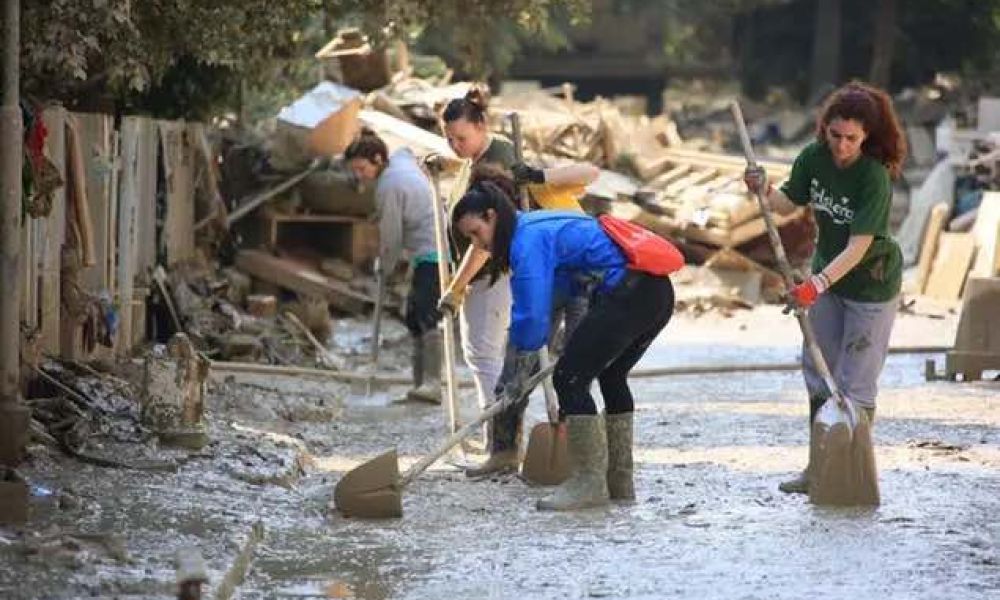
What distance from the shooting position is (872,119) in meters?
9.41

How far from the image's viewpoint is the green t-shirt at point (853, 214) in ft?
30.8

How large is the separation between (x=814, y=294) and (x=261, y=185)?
1127 cm

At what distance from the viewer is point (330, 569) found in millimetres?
8102

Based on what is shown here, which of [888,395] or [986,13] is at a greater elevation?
[986,13]

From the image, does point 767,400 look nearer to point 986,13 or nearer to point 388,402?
point 388,402

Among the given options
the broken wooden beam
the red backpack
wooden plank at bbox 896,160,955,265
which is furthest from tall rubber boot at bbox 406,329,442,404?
wooden plank at bbox 896,160,955,265

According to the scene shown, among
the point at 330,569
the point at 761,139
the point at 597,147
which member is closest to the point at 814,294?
the point at 330,569

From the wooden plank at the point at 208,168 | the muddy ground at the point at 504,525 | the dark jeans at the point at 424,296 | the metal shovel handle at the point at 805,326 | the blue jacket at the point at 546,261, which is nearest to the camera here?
the muddy ground at the point at 504,525

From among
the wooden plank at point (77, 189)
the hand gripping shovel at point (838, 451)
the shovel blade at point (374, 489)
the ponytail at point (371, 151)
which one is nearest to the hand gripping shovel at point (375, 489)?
the shovel blade at point (374, 489)

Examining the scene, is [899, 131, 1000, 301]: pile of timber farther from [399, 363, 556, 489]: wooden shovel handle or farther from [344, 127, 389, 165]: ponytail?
[399, 363, 556, 489]: wooden shovel handle

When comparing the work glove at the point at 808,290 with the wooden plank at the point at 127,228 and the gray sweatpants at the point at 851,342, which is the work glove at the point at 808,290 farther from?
the wooden plank at the point at 127,228

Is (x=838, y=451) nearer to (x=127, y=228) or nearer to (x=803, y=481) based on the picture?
(x=803, y=481)

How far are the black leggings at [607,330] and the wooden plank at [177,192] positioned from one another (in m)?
7.21

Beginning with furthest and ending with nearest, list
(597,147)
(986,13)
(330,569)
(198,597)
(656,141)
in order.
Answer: (986,13) → (656,141) → (597,147) → (330,569) → (198,597)
